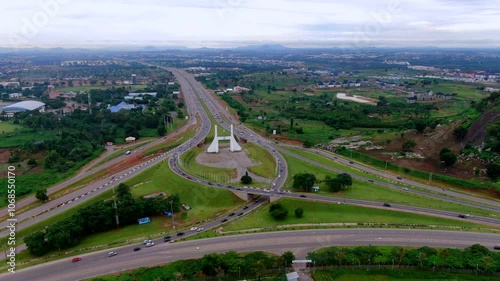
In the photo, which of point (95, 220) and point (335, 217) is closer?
point (95, 220)

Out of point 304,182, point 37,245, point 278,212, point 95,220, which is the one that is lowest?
point 37,245

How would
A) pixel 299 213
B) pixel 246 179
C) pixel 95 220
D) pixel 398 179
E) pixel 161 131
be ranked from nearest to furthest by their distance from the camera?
pixel 95 220 → pixel 299 213 → pixel 246 179 → pixel 398 179 → pixel 161 131

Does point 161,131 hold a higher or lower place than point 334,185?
lower

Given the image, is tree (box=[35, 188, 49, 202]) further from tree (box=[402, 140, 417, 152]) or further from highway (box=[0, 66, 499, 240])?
tree (box=[402, 140, 417, 152])

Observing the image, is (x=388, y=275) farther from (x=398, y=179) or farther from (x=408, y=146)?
(x=408, y=146)

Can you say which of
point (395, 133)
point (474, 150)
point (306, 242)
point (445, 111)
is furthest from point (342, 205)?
point (445, 111)

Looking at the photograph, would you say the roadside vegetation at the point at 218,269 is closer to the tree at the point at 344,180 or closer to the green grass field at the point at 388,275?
the green grass field at the point at 388,275

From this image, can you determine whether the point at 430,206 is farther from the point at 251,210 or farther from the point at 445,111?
the point at 445,111

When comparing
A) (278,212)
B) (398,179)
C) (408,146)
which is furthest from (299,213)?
(408,146)
